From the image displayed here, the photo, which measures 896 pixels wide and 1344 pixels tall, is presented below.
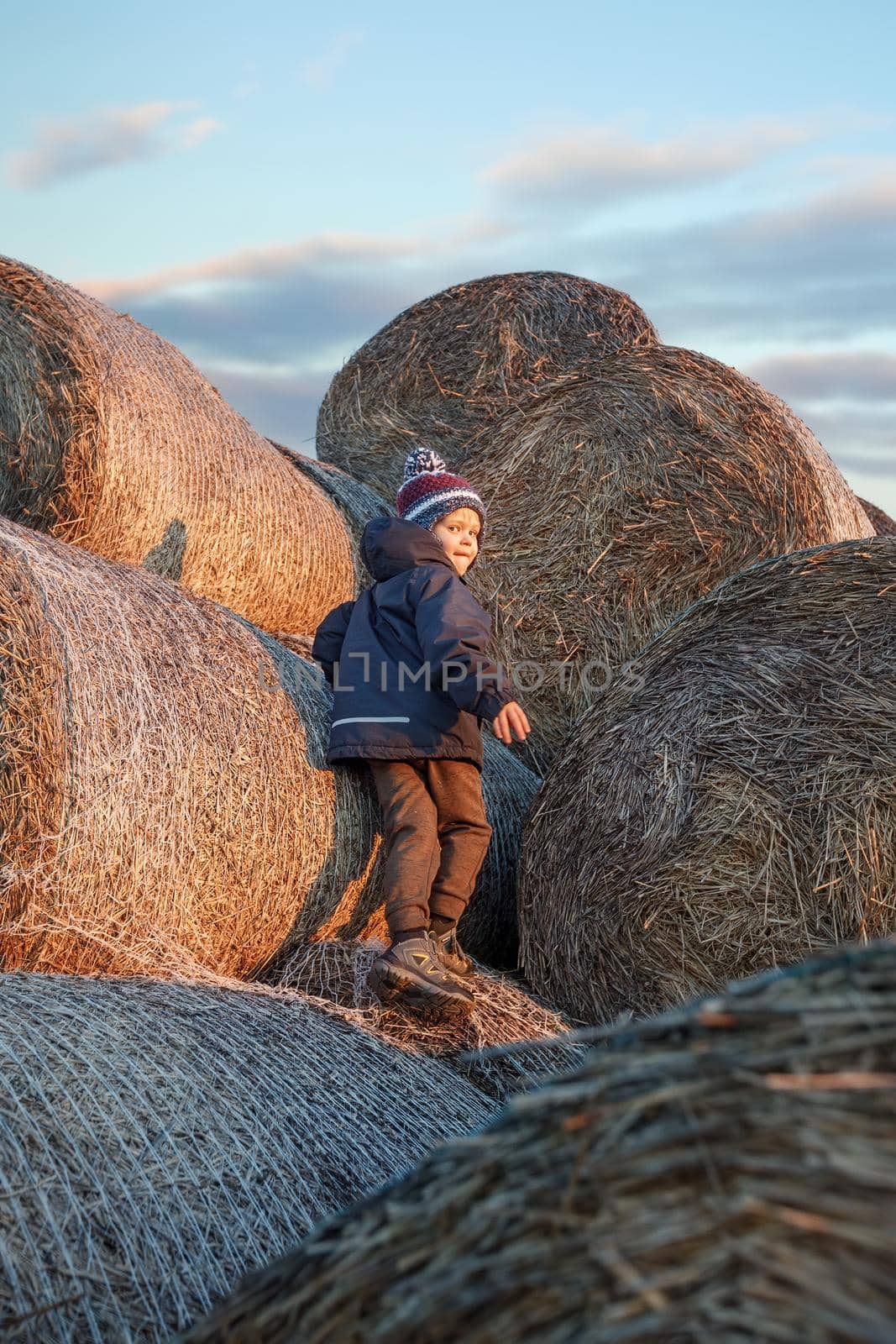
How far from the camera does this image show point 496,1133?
1243 mm

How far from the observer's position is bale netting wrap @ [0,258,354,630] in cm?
425

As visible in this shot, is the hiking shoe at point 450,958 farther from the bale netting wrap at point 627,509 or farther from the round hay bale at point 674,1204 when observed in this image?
the round hay bale at point 674,1204

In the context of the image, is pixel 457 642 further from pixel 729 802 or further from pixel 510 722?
pixel 729 802

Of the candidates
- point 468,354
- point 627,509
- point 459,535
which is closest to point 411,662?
point 459,535

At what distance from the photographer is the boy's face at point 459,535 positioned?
4.04 meters

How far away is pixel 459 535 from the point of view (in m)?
4.08

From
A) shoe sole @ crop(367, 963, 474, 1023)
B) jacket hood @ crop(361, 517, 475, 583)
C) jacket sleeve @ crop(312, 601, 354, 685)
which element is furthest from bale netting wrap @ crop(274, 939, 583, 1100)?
jacket hood @ crop(361, 517, 475, 583)

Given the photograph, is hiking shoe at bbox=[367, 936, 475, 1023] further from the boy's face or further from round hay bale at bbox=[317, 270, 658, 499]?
round hay bale at bbox=[317, 270, 658, 499]

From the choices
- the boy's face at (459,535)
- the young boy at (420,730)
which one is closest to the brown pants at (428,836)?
the young boy at (420,730)

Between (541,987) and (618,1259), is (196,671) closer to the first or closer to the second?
(541,987)

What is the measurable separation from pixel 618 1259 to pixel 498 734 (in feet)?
6.83

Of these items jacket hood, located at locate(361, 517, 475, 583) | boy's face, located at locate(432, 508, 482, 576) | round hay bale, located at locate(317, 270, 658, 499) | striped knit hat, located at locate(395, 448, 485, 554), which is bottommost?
jacket hood, located at locate(361, 517, 475, 583)

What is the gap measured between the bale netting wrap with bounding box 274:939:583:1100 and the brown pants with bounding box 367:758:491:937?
170 millimetres

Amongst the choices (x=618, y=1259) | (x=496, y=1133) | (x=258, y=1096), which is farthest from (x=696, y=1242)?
(x=258, y=1096)
